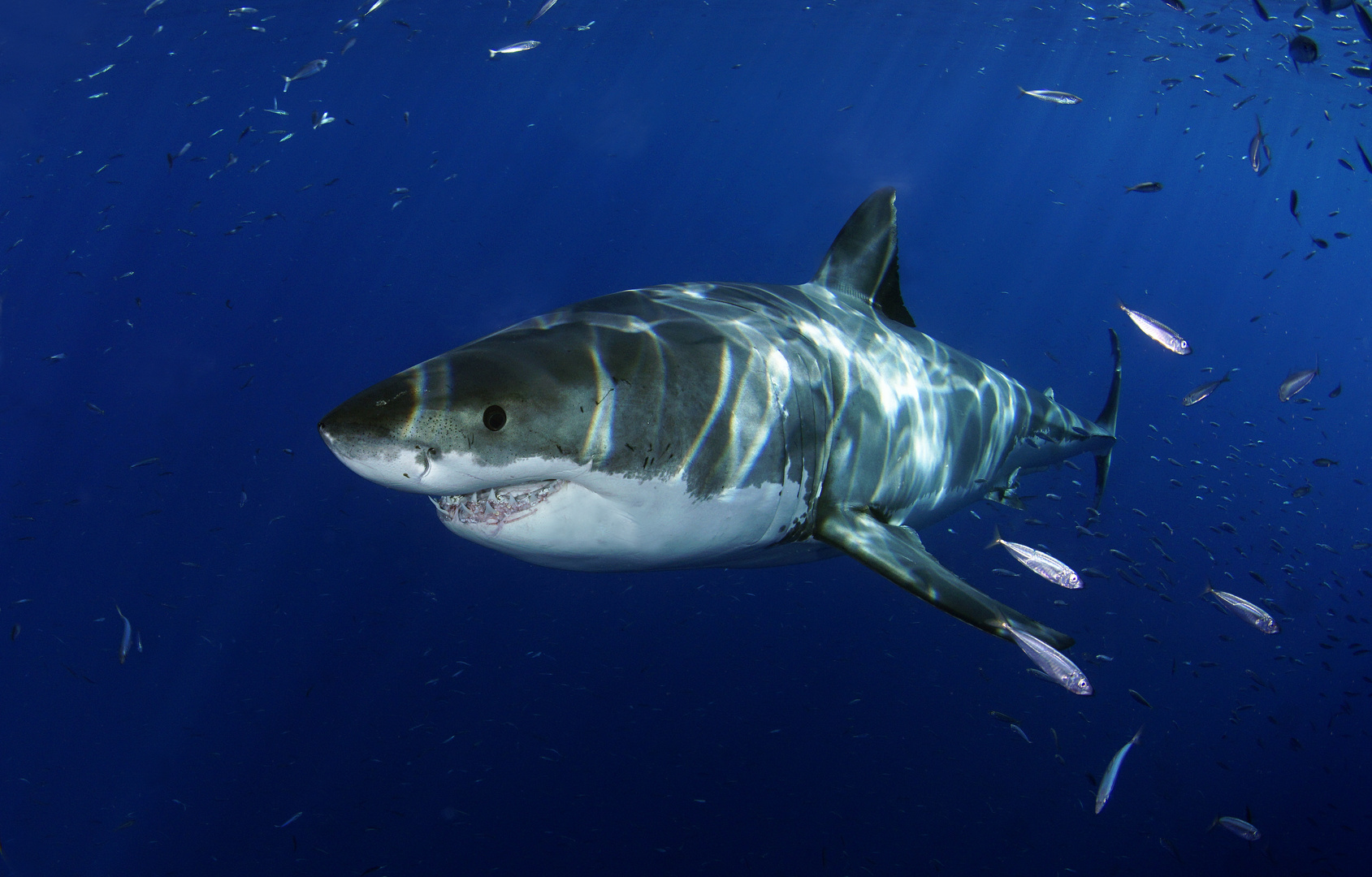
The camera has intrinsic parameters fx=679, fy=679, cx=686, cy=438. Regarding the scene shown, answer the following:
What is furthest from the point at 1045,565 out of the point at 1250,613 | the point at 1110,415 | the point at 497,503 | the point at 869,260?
the point at 1110,415

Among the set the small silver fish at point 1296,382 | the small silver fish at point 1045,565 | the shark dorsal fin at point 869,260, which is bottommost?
the small silver fish at point 1045,565

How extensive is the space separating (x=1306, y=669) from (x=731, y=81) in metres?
55.3

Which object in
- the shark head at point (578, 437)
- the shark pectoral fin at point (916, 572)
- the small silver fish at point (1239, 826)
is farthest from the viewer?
the small silver fish at point (1239, 826)

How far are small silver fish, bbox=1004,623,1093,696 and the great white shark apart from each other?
0.35m

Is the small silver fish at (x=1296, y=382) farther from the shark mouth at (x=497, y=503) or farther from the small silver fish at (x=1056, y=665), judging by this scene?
the shark mouth at (x=497, y=503)

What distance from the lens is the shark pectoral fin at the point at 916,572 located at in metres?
2.30

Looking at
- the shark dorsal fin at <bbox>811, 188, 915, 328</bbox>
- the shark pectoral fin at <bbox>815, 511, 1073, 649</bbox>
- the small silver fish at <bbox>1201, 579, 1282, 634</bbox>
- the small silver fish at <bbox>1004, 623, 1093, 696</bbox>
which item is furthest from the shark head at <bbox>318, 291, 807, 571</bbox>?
the small silver fish at <bbox>1201, 579, 1282, 634</bbox>

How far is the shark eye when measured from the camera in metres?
1.76

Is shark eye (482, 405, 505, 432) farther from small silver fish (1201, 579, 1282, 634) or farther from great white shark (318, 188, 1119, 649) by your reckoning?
small silver fish (1201, 579, 1282, 634)

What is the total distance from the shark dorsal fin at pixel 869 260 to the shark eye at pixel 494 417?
272 cm

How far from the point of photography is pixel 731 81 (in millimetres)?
57500

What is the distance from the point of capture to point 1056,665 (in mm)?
2861

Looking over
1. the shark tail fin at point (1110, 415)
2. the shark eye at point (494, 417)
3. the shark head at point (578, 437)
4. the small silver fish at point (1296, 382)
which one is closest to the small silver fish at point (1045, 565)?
the shark head at point (578, 437)

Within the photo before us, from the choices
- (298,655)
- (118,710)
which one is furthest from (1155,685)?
(118,710)
